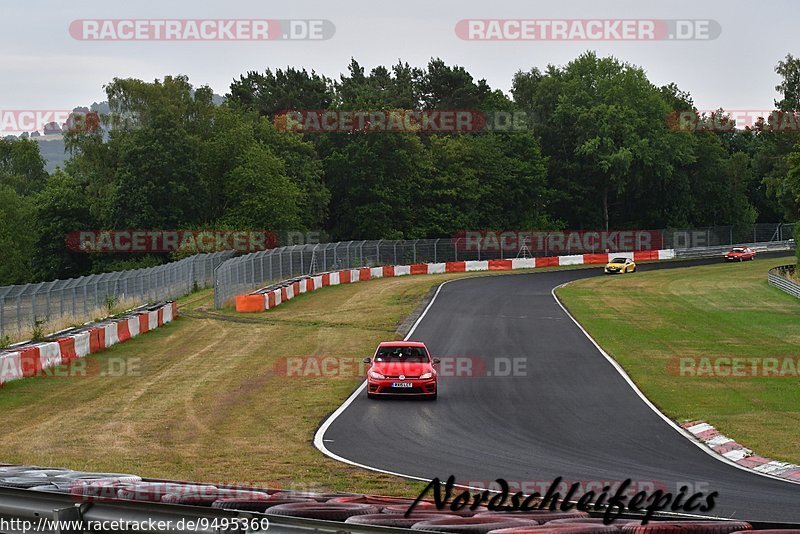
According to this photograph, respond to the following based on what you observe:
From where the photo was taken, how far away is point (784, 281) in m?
60.2

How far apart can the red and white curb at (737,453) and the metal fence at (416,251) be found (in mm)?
31243

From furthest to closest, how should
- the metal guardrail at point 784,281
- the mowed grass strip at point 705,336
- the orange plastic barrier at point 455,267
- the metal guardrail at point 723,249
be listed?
the metal guardrail at point 723,249 → the orange plastic barrier at point 455,267 → the metal guardrail at point 784,281 → the mowed grass strip at point 705,336

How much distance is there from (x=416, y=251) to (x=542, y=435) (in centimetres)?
5674

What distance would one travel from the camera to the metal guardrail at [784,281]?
56.6 m

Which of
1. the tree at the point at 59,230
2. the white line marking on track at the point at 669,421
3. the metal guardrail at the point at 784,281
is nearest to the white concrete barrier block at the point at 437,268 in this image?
the metal guardrail at the point at 784,281

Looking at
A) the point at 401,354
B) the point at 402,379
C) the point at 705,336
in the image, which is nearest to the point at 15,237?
the point at 705,336

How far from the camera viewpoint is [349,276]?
6359 centimetres

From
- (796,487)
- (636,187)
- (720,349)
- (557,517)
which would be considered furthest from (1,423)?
(636,187)

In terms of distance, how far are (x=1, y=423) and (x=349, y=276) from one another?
43896mm

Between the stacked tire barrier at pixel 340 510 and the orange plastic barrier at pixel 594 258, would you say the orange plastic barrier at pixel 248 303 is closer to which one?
the stacked tire barrier at pixel 340 510

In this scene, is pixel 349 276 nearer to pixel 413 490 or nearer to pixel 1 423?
pixel 1 423

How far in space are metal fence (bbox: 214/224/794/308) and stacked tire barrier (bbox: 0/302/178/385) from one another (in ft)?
30.5

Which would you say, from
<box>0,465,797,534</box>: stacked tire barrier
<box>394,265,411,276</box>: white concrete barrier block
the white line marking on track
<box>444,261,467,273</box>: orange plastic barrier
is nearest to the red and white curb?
the white line marking on track

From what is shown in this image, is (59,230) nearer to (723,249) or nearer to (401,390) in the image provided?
(723,249)
